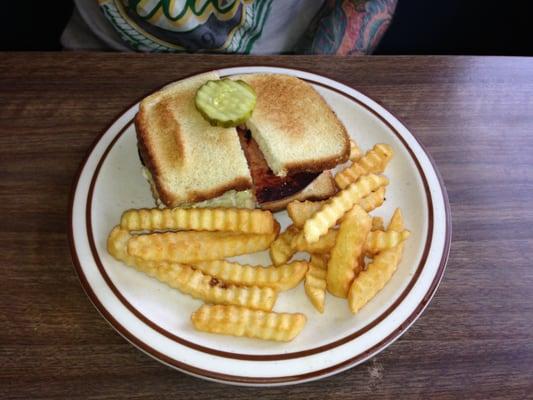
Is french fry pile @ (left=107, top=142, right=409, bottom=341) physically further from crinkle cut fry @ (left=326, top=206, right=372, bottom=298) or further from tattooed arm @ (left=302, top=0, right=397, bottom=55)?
tattooed arm @ (left=302, top=0, right=397, bottom=55)

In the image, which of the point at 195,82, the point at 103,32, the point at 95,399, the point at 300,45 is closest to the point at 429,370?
the point at 95,399

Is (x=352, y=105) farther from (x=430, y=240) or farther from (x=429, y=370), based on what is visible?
(x=429, y=370)

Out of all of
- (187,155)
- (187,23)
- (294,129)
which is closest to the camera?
(187,155)

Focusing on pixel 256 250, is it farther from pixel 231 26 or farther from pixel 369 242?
pixel 231 26

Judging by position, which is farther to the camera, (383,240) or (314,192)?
(314,192)

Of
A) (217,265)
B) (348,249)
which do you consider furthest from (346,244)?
(217,265)

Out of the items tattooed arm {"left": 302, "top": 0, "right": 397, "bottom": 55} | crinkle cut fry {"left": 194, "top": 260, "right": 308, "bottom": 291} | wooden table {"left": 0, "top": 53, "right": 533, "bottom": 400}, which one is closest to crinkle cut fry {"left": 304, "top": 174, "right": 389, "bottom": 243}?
crinkle cut fry {"left": 194, "top": 260, "right": 308, "bottom": 291}
